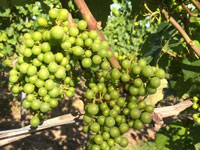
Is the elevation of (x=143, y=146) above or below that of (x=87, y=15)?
below

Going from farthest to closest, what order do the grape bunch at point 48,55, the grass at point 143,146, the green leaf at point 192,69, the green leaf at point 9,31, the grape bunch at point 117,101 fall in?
1. the grass at point 143,146
2. the green leaf at point 9,31
3. the green leaf at point 192,69
4. the grape bunch at point 117,101
5. the grape bunch at point 48,55

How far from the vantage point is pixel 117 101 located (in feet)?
4.05

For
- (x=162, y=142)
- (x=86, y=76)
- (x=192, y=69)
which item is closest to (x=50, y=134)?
(x=162, y=142)

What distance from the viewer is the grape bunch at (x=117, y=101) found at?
1.15 m

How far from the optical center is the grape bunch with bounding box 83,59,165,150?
3.76ft

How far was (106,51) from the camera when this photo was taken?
1088 millimetres

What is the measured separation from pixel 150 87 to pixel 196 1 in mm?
932

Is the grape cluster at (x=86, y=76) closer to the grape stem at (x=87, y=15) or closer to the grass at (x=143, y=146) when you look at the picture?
the grape stem at (x=87, y=15)

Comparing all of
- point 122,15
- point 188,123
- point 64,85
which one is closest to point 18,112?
point 188,123

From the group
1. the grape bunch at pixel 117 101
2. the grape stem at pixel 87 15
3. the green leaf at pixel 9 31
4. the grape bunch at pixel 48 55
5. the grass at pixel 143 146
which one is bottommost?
the grass at pixel 143 146

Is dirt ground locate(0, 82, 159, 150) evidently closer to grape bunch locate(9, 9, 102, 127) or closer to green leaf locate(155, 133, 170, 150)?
green leaf locate(155, 133, 170, 150)

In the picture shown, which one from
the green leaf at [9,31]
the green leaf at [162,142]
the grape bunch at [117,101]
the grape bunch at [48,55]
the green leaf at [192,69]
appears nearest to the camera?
the grape bunch at [48,55]

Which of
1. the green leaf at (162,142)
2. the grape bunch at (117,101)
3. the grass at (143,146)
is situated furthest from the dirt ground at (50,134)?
the grape bunch at (117,101)

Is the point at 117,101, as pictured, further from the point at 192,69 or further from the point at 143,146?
the point at 143,146
